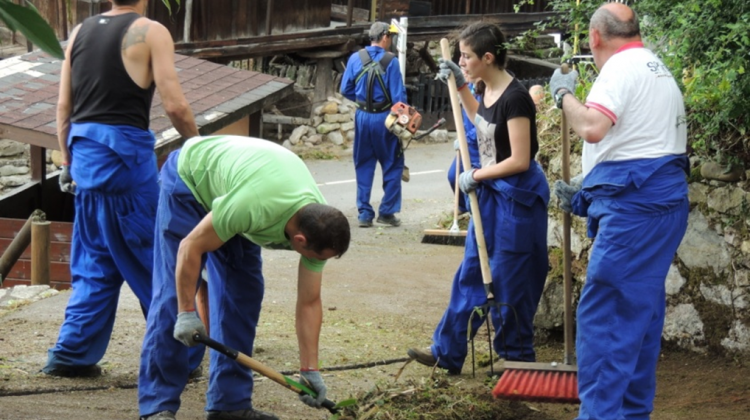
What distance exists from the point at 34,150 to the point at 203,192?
5287 mm

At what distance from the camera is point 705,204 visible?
5.17 meters

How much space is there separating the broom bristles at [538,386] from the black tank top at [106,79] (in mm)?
2208

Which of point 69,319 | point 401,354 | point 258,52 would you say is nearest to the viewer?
point 69,319

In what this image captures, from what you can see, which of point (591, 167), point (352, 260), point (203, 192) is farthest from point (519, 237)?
point (352, 260)

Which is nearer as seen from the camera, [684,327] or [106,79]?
[106,79]

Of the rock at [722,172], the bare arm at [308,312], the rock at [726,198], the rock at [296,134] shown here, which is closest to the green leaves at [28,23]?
the bare arm at [308,312]

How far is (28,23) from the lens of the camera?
1400 millimetres

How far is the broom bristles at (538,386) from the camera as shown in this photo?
14.9ft

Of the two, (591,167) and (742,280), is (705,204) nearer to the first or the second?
(742,280)

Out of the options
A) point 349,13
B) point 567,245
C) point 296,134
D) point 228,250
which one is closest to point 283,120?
point 296,134

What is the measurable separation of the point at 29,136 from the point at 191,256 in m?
3.88

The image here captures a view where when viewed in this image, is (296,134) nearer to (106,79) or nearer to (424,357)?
(424,357)

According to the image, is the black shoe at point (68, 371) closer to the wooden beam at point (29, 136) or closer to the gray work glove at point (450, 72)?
the gray work glove at point (450, 72)

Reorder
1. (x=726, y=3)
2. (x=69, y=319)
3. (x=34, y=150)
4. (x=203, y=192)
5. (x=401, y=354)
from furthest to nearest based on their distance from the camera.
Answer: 1. (x=34, y=150)
2. (x=401, y=354)
3. (x=69, y=319)
4. (x=726, y=3)
5. (x=203, y=192)
